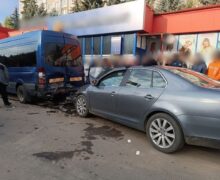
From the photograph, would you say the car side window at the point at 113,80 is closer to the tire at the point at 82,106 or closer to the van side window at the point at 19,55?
the tire at the point at 82,106

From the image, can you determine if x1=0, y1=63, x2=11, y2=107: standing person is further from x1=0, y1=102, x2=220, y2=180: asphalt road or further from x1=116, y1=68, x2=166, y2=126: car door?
x1=116, y1=68, x2=166, y2=126: car door

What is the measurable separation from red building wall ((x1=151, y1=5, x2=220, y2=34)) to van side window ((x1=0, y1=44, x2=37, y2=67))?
644 centimetres

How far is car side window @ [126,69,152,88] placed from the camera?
4762 millimetres

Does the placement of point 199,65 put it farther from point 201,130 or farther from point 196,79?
point 201,130

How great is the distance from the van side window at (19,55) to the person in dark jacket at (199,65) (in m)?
5.90

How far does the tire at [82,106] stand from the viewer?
6.42 metres

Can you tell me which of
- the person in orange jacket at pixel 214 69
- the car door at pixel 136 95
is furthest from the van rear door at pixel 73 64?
the person in orange jacket at pixel 214 69

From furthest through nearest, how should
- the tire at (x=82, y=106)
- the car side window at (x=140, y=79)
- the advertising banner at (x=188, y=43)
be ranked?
1. the advertising banner at (x=188, y=43)
2. the tire at (x=82, y=106)
3. the car side window at (x=140, y=79)

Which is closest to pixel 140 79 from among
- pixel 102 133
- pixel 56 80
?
pixel 102 133

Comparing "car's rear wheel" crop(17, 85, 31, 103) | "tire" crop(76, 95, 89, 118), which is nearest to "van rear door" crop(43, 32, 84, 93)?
"car's rear wheel" crop(17, 85, 31, 103)

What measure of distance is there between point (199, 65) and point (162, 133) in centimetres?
572

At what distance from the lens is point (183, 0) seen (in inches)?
853

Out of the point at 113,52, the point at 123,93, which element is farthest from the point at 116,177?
the point at 113,52

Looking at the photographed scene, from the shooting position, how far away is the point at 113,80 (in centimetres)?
566
